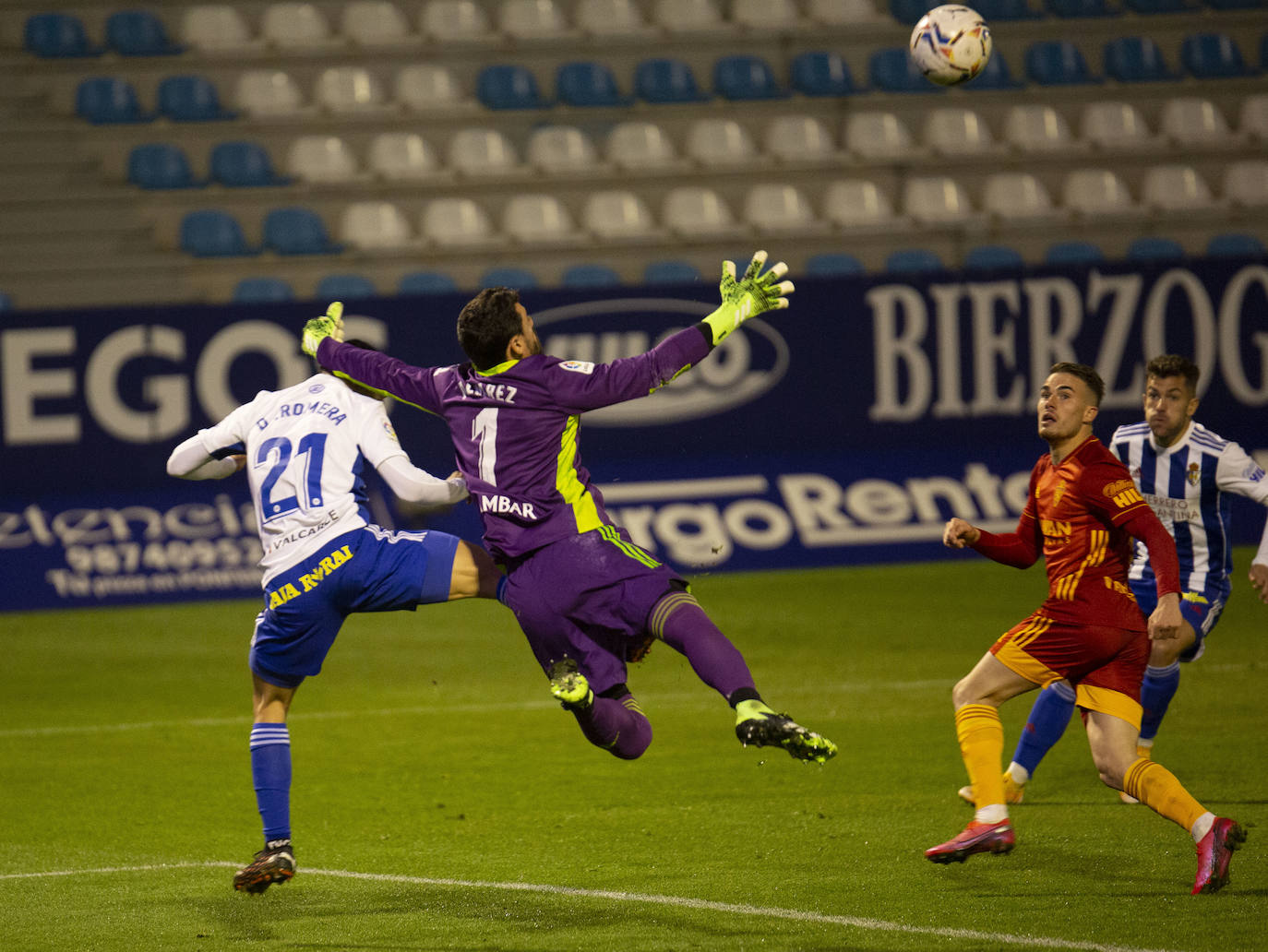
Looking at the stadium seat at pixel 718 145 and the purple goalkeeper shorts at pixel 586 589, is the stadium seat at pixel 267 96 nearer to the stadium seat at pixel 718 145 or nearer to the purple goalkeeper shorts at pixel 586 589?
the stadium seat at pixel 718 145

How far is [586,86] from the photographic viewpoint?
61.0 feet

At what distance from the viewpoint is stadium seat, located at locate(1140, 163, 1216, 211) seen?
1858 centimetres

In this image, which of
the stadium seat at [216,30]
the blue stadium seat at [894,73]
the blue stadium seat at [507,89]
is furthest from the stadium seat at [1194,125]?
the stadium seat at [216,30]

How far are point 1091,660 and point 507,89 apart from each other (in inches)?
540

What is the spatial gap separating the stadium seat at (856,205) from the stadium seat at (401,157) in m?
4.20

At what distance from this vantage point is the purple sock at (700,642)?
215 inches

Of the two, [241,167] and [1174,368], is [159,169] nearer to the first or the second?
[241,167]

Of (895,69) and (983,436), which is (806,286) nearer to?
(983,436)

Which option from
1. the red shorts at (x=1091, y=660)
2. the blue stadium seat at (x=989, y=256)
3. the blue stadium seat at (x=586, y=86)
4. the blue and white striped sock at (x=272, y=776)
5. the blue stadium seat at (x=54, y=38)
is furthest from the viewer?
the blue stadium seat at (x=586, y=86)

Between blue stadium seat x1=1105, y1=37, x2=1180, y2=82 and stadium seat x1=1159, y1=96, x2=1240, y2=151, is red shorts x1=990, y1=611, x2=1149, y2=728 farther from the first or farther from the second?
blue stadium seat x1=1105, y1=37, x2=1180, y2=82

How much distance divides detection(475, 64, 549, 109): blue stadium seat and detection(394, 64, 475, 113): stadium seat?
23 cm

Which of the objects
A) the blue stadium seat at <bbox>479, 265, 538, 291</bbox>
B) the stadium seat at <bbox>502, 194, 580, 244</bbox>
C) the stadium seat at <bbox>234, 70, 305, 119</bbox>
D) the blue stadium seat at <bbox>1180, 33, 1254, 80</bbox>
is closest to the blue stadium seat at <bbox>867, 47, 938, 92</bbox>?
the blue stadium seat at <bbox>1180, 33, 1254, 80</bbox>

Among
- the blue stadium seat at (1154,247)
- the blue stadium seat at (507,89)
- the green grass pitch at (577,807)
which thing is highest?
the blue stadium seat at (507,89)

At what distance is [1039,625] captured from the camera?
6.07 metres
